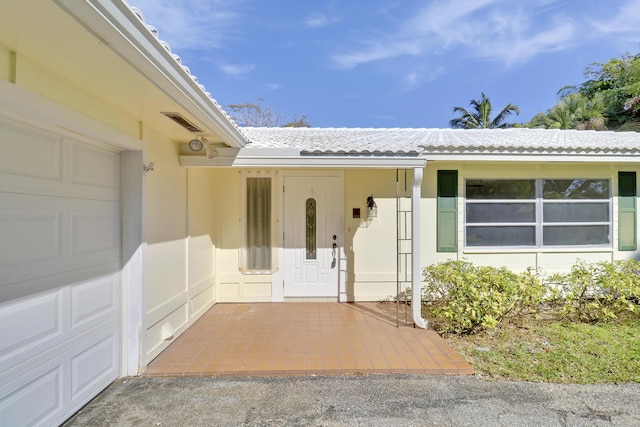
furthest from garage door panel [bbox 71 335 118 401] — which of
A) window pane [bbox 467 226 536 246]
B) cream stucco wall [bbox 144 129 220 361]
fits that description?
window pane [bbox 467 226 536 246]

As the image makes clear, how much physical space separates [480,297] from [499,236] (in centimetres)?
238

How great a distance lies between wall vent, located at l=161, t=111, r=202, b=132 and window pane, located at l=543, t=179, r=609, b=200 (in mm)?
6650

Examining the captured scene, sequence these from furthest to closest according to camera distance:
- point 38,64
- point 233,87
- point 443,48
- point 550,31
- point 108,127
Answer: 1. point 233,87
2. point 443,48
3. point 550,31
4. point 108,127
5. point 38,64

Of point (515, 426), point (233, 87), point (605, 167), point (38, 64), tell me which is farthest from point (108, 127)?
point (233, 87)

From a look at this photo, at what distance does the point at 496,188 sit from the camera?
240 inches

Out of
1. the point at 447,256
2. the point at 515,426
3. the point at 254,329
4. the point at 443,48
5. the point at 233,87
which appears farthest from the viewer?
the point at 233,87

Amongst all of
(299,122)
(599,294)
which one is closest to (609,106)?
(299,122)

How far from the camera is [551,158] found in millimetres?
5594

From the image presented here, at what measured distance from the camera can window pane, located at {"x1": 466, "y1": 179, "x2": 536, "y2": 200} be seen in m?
6.09

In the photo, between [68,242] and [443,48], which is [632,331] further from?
[443,48]

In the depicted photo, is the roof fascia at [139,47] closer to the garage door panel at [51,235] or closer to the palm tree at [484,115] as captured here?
the garage door panel at [51,235]

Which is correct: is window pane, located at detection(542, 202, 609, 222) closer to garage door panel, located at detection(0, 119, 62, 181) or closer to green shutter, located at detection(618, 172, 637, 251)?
green shutter, located at detection(618, 172, 637, 251)

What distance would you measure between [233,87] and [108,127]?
1366 cm

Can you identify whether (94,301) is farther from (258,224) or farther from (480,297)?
(480,297)
